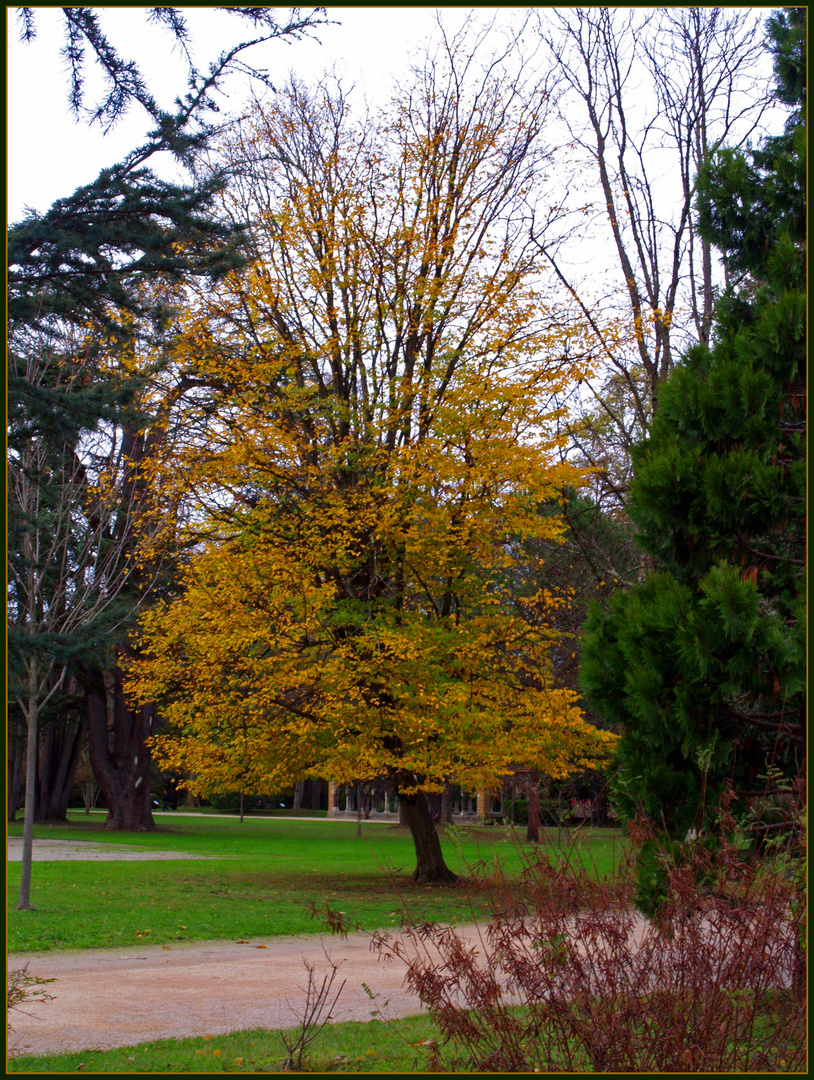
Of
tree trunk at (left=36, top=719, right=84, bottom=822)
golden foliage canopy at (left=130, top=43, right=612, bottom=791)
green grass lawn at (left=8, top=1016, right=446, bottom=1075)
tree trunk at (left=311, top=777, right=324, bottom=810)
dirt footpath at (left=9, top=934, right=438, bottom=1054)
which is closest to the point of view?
green grass lawn at (left=8, top=1016, right=446, bottom=1075)

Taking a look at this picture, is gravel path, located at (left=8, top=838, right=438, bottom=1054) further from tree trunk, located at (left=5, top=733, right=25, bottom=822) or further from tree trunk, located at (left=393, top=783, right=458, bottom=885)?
tree trunk, located at (left=5, top=733, right=25, bottom=822)

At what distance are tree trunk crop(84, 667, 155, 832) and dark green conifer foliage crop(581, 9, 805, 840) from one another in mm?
28198

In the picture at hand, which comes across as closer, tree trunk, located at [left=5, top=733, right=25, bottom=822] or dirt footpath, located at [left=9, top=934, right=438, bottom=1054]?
dirt footpath, located at [left=9, top=934, right=438, bottom=1054]

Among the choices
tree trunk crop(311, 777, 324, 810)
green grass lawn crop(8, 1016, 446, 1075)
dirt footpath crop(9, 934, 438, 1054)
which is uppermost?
green grass lawn crop(8, 1016, 446, 1075)

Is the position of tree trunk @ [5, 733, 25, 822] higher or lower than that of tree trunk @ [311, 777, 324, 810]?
higher

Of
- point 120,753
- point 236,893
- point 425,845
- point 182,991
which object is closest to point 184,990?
point 182,991

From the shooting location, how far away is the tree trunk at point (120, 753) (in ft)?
109

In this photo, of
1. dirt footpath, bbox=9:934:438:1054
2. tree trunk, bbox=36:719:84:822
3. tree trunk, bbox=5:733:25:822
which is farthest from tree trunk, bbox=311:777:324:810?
dirt footpath, bbox=9:934:438:1054

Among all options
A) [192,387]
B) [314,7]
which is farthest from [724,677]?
[192,387]

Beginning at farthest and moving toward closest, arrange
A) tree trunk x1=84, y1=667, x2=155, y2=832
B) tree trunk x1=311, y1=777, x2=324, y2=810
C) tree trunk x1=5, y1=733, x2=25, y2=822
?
tree trunk x1=311, y1=777, x2=324, y2=810 → tree trunk x1=5, y1=733, x2=25, y2=822 → tree trunk x1=84, y1=667, x2=155, y2=832

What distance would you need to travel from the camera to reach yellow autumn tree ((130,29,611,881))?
14125 mm

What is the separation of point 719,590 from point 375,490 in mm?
9069

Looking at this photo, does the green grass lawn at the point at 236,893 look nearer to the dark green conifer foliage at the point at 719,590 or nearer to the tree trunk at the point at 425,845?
the tree trunk at the point at 425,845

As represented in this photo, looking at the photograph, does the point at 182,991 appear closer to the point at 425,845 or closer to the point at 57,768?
the point at 425,845
